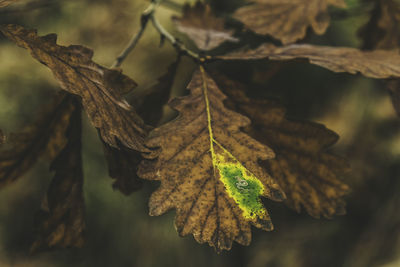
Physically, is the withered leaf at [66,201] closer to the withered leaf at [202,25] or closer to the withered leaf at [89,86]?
the withered leaf at [89,86]

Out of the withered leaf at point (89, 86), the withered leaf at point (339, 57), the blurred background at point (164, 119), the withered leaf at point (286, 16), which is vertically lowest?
the blurred background at point (164, 119)

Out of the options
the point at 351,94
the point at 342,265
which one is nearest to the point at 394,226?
the point at 342,265

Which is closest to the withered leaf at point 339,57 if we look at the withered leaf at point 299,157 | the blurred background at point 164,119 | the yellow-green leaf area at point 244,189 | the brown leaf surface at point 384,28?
the withered leaf at point 299,157

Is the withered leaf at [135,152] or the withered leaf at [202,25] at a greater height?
the withered leaf at [202,25]

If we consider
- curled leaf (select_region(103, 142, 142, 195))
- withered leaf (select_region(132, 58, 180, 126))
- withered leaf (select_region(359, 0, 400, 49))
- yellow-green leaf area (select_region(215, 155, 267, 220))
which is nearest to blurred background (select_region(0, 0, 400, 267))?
withered leaf (select_region(359, 0, 400, 49))

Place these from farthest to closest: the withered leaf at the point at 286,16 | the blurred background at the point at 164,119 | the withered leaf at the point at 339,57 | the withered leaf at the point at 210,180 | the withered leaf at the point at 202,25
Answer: the blurred background at the point at 164,119
the withered leaf at the point at 202,25
the withered leaf at the point at 286,16
the withered leaf at the point at 339,57
the withered leaf at the point at 210,180

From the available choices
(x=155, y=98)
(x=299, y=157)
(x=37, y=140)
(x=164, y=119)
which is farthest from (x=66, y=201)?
(x=164, y=119)

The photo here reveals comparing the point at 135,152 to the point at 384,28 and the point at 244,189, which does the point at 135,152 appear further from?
the point at 384,28
